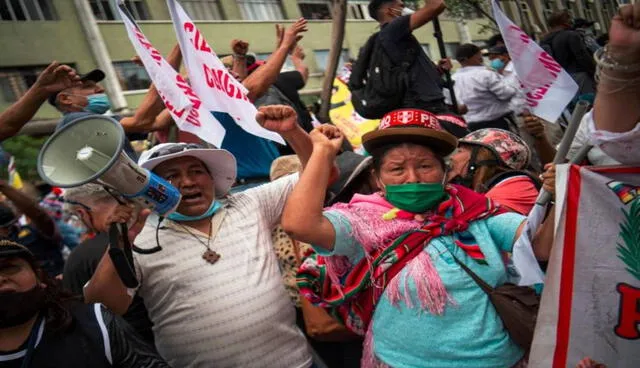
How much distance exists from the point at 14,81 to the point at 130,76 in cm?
344

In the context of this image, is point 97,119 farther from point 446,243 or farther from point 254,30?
point 254,30

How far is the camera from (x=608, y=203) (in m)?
1.81

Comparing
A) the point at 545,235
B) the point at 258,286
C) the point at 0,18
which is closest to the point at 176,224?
the point at 258,286

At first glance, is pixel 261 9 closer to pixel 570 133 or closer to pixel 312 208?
pixel 312 208

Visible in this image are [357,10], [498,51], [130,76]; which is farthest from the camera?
[357,10]

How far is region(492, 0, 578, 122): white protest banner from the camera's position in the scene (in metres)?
2.87

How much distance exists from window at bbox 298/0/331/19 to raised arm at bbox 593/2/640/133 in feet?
78.4

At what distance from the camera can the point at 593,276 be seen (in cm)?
184

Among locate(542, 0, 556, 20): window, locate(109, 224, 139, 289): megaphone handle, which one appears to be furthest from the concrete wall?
locate(109, 224, 139, 289): megaphone handle

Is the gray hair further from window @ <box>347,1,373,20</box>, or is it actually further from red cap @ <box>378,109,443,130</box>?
window @ <box>347,1,373,20</box>

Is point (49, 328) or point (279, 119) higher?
point (279, 119)

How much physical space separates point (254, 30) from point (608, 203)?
71.0 ft

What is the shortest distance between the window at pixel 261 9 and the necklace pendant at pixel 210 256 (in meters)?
21.5

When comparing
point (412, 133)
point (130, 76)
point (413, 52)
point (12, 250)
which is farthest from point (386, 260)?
point (130, 76)
